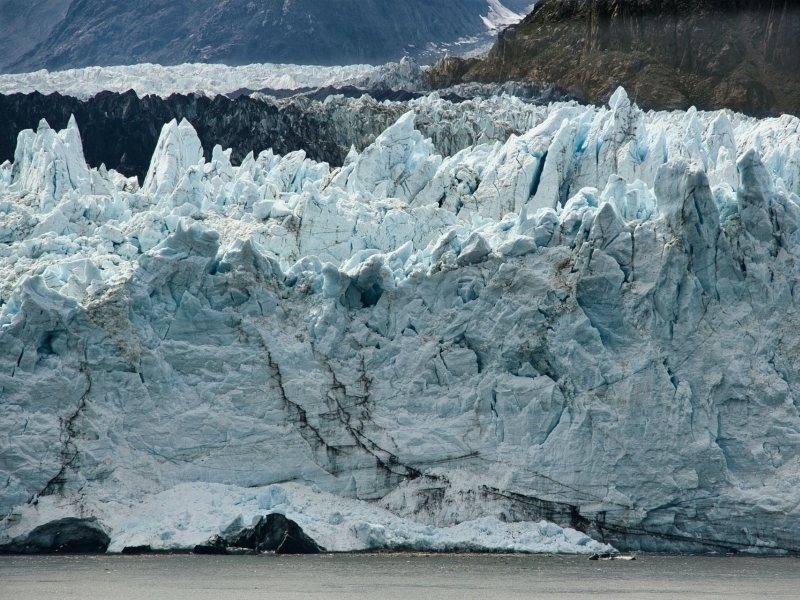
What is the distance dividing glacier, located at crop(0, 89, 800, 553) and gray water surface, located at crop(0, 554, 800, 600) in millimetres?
460

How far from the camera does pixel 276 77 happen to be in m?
39.0

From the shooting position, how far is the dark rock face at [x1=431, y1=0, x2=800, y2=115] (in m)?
31.9

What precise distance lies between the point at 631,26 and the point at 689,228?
17.3 meters

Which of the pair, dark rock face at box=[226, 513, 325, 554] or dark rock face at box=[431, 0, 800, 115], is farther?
dark rock face at box=[431, 0, 800, 115]

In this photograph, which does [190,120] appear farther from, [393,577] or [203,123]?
[393,577]

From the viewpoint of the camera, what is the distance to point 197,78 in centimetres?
3775

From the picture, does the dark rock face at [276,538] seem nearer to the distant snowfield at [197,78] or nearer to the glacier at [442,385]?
the glacier at [442,385]

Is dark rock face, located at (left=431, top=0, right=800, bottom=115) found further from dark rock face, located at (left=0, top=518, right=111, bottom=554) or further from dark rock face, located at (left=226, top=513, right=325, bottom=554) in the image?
dark rock face, located at (left=0, top=518, right=111, bottom=554)

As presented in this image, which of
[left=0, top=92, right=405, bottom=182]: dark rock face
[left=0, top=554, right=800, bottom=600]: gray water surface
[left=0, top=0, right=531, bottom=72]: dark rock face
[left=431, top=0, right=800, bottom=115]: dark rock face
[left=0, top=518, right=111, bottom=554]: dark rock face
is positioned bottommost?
[left=0, top=554, right=800, bottom=600]: gray water surface

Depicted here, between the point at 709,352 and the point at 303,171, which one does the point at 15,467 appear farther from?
the point at 709,352

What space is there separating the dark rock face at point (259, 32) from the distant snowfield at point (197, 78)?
273 cm

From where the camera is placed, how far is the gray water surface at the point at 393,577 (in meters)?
13.7

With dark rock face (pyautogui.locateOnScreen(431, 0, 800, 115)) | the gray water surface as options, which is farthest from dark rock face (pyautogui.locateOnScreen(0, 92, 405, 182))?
the gray water surface

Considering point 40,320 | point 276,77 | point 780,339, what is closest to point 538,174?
point 780,339
